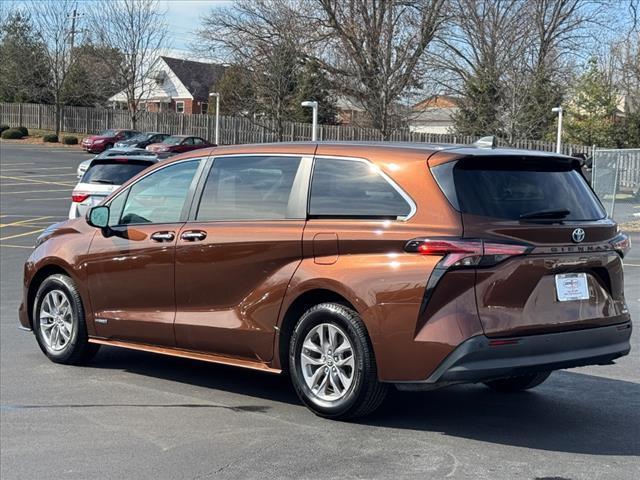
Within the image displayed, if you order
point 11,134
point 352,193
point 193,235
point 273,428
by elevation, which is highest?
point 11,134

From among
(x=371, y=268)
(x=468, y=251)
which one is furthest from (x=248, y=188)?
(x=468, y=251)

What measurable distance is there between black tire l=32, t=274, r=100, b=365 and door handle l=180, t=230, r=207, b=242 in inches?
56.0

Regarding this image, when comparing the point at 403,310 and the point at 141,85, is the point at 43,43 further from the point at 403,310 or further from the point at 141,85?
the point at 403,310

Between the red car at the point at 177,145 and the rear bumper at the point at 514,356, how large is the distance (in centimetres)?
3585

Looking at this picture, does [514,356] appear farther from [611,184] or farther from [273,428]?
[611,184]

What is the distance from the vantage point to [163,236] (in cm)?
661

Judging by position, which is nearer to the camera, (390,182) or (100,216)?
(390,182)

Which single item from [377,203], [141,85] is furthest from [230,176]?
[141,85]

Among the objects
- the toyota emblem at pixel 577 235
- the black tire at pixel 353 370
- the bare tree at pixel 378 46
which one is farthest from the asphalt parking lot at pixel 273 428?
the bare tree at pixel 378 46

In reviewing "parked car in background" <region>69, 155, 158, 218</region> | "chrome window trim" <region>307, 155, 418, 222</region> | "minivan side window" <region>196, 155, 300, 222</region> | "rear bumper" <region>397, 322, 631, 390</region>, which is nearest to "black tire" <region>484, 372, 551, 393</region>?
"rear bumper" <region>397, 322, 631, 390</region>

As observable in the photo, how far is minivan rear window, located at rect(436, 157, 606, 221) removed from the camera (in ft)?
17.4

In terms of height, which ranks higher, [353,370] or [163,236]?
[163,236]

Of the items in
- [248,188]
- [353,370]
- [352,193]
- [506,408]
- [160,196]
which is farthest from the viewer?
[160,196]

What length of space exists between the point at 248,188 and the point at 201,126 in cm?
5162
